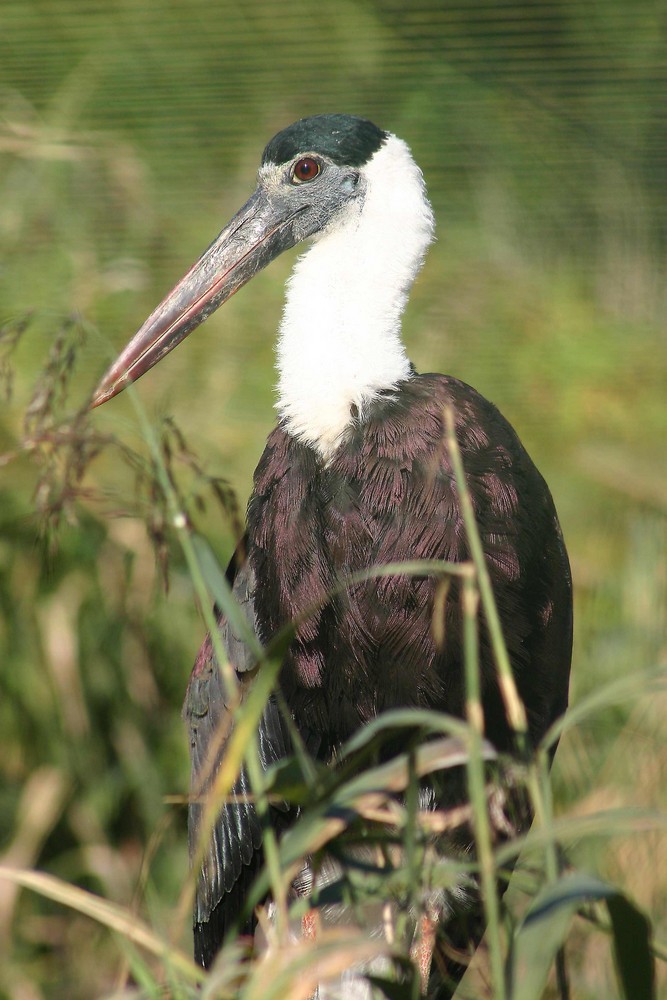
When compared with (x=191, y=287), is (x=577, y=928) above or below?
below

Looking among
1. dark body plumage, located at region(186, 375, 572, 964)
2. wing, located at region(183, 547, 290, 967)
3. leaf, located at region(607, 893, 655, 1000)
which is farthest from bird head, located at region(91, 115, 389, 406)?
leaf, located at region(607, 893, 655, 1000)

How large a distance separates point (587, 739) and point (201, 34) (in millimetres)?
1824

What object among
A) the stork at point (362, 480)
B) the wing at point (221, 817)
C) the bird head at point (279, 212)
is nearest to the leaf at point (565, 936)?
the stork at point (362, 480)

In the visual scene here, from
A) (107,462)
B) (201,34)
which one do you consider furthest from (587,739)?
(201,34)

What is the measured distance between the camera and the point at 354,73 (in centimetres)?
297

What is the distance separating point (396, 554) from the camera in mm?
1668

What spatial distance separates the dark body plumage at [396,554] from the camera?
167cm

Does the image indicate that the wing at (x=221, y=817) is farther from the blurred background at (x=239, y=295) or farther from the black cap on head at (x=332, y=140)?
the blurred background at (x=239, y=295)

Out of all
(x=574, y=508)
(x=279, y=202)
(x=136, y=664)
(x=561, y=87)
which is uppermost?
(x=561, y=87)

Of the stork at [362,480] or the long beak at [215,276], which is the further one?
the long beak at [215,276]

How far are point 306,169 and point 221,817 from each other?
1033 millimetres

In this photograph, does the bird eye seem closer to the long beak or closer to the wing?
the long beak

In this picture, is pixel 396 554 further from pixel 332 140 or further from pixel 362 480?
pixel 332 140

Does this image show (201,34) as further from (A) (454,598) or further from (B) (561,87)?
(A) (454,598)
